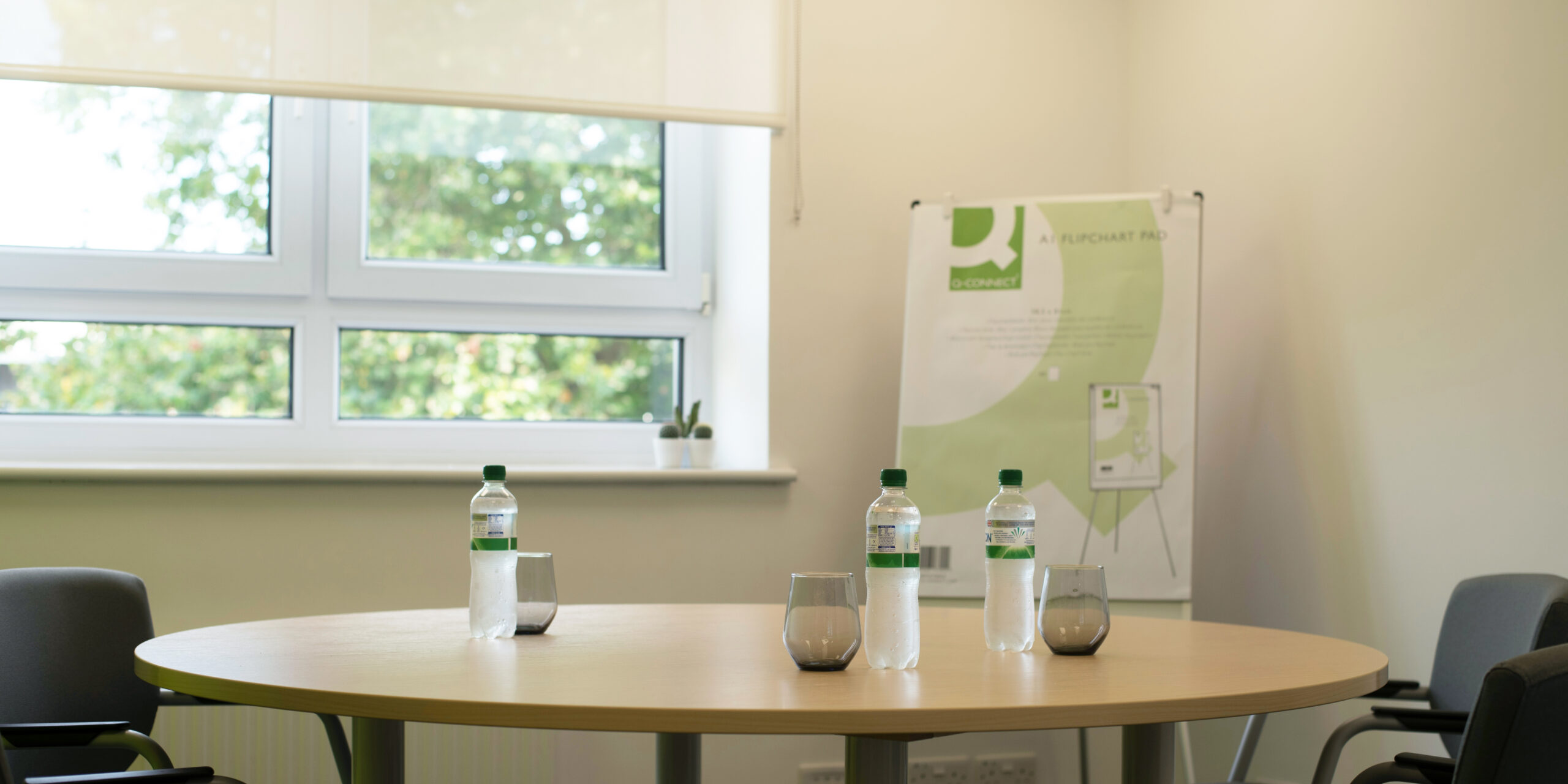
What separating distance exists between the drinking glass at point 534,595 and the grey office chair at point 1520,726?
42.2 inches

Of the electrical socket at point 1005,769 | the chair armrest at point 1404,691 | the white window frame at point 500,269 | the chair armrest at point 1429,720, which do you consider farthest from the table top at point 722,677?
the white window frame at point 500,269

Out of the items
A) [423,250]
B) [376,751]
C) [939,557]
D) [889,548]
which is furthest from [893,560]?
[423,250]

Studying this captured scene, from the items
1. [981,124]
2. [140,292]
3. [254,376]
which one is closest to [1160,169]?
[981,124]

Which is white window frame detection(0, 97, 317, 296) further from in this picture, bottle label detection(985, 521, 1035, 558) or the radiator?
bottle label detection(985, 521, 1035, 558)

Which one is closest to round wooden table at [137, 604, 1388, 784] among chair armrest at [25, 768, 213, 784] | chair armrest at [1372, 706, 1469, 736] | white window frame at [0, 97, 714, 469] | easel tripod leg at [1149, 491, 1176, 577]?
chair armrest at [25, 768, 213, 784]

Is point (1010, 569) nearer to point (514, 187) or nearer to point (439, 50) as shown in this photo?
point (439, 50)

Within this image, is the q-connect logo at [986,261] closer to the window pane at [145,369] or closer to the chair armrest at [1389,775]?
the chair armrest at [1389,775]

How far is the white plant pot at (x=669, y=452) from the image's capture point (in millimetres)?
3035

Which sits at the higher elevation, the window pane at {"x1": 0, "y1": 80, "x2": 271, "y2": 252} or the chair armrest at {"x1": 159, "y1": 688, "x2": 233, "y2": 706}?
the window pane at {"x1": 0, "y1": 80, "x2": 271, "y2": 252}

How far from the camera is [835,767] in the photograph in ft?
9.24

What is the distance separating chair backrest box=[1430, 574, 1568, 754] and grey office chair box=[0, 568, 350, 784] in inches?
70.3

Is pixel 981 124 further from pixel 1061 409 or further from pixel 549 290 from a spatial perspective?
pixel 549 290

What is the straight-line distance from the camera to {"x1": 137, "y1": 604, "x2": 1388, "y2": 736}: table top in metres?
1.01

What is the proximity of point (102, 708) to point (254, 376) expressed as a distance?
144cm
